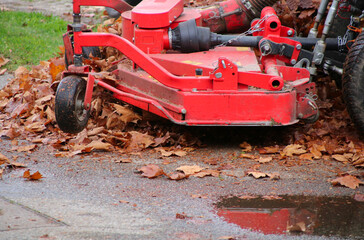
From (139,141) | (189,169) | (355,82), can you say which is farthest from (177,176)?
(355,82)

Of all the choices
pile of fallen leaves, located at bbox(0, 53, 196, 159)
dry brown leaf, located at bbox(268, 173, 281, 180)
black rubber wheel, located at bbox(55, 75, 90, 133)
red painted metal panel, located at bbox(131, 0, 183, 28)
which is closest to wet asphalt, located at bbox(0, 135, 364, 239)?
dry brown leaf, located at bbox(268, 173, 281, 180)

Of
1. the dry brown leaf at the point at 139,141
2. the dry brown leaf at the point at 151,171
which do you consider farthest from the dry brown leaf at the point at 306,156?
the dry brown leaf at the point at 139,141

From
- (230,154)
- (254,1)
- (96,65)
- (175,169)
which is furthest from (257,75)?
(96,65)

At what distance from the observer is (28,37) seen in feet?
28.4

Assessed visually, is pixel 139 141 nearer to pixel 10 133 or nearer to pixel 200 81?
pixel 200 81

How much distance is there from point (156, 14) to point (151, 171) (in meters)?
1.68

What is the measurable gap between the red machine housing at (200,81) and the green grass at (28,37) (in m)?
3.10

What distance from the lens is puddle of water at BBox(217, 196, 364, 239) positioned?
3.13 metres

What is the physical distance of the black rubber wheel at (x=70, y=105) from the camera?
4.36 meters

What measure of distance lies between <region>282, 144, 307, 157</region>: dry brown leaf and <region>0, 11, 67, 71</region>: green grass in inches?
174

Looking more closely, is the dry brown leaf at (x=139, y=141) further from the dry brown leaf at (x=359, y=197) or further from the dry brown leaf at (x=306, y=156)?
the dry brown leaf at (x=359, y=197)

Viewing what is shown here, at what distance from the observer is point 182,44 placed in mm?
4992

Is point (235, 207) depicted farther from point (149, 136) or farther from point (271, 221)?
point (149, 136)

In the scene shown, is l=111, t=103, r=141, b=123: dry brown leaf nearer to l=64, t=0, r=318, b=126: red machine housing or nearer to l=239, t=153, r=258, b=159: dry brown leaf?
l=64, t=0, r=318, b=126: red machine housing
